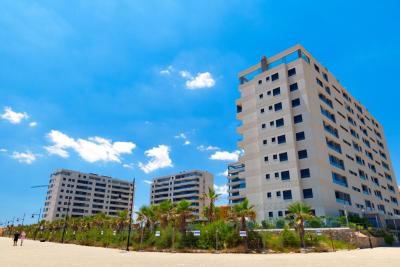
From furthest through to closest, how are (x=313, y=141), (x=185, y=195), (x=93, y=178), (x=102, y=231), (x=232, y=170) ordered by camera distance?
(x=93, y=178) → (x=185, y=195) → (x=232, y=170) → (x=313, y=141) → (x=102, y=231)

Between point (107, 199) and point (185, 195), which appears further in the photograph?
point (107, 199)

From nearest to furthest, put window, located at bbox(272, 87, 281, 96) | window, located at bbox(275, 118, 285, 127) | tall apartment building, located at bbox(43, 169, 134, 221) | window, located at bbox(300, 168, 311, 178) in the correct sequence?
1. window, located at bbox(300, 168, 311, 178)
2. window, located at bbox(275, 118, 285, 127)
3. window, located at bbox(272, 87, 281, 96)
4. tall apartment building, located at bbox(43, 169, 134, 221)

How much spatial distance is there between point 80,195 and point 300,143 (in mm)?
116726

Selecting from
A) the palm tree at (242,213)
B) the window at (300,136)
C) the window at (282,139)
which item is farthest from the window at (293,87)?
the palm tree at (242,213)

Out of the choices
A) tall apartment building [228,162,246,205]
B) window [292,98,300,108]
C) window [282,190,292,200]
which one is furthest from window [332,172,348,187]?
tall apartment building [228,162,246,205]

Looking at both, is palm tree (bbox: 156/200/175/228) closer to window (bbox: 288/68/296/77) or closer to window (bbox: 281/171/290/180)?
window (bbox: 281/171/290/180)

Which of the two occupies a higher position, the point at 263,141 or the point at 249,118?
the point at 249,118

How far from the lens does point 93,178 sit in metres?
142

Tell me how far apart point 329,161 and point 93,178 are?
121284mm

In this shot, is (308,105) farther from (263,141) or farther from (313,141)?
(263,141)

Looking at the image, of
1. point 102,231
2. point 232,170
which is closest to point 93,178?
point 232,170

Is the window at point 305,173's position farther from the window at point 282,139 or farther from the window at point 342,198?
the window at point 342,198

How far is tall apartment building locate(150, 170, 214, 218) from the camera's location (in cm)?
11975

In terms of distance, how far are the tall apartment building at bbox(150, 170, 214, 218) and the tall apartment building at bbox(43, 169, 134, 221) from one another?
516 inches
